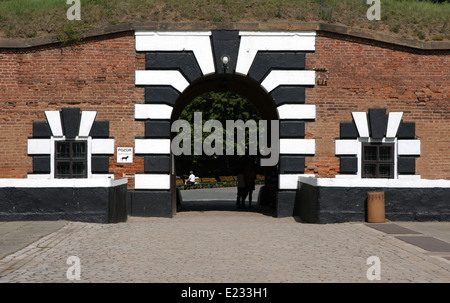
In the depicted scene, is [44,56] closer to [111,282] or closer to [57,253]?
[57,253]

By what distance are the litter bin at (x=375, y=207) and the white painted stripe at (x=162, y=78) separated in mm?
6073

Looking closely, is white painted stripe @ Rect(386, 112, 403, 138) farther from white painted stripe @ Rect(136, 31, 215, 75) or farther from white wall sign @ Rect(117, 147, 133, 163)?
white wall sign @ Rect(117, 147, 133, 163)

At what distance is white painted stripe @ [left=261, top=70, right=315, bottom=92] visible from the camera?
1675 cm

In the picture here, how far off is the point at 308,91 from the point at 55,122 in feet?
23.4

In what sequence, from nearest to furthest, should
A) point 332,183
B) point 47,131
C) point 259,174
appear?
point 332,183
point 47,131
point 259,174

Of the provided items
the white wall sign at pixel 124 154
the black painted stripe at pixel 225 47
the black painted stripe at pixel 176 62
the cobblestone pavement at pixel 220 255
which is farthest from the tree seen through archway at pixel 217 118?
the cobblestone pavement at pixel 220 255

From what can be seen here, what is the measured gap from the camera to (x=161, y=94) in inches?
658

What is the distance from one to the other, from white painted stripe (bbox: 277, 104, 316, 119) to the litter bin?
3.33 meters

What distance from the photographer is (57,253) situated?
30.9 feet

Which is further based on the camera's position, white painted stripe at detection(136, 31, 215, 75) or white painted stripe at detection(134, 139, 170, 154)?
white painted stripe at detection(136, 31, 215, 75)

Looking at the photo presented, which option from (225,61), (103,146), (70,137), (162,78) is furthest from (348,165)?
(70,137)

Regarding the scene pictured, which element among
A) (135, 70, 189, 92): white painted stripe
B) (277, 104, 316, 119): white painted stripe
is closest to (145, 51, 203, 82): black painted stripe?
(135, 70, 189, 92): white painted stripe

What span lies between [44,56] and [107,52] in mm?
1769

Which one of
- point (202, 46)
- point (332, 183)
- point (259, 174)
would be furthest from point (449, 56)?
point (259, 174)
